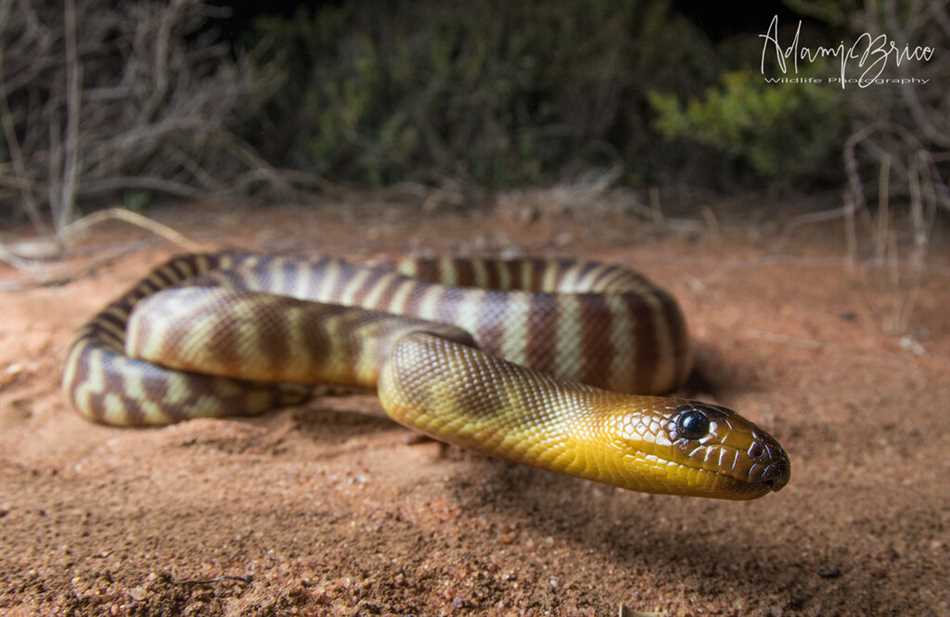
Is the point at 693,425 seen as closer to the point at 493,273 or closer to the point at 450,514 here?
the point at 450,514

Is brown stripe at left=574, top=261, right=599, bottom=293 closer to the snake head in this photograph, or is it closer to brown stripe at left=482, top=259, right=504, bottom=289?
brown stripe at left=482, top=259, right=504, bottom=289

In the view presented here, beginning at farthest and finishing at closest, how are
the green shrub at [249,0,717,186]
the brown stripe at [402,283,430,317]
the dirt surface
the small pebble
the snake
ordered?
the green shrub at [249,0,717,186] → the brown stripe at [402,283,430,317] → the snake → the small pebble → the dirt surface

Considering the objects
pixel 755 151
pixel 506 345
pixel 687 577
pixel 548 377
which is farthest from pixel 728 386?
pixel 755 151

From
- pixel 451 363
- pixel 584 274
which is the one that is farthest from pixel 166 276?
pixel 451 363

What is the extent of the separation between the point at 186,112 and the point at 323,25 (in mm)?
3126

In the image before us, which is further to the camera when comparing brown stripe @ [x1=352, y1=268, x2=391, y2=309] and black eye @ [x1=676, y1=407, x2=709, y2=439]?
brown stripe @ [x1=352, y1=268, x2=391, y2=309]

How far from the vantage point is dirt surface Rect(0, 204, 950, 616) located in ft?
6.75

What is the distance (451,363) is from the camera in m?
2.93

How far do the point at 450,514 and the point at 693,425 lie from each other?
0.87 metres

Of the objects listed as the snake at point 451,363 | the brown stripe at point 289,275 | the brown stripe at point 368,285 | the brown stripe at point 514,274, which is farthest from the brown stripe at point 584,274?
the brown stripe at point 289,275

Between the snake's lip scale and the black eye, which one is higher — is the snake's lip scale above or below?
below

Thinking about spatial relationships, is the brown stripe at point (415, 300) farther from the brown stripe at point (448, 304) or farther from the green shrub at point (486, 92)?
the green shrub at point (486, 92)

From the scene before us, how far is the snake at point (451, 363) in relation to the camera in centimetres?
247

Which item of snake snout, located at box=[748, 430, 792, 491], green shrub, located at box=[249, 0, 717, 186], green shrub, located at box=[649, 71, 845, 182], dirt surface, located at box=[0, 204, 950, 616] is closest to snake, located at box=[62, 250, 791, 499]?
snake snout, located at box=[748, 430, 792, 491]
